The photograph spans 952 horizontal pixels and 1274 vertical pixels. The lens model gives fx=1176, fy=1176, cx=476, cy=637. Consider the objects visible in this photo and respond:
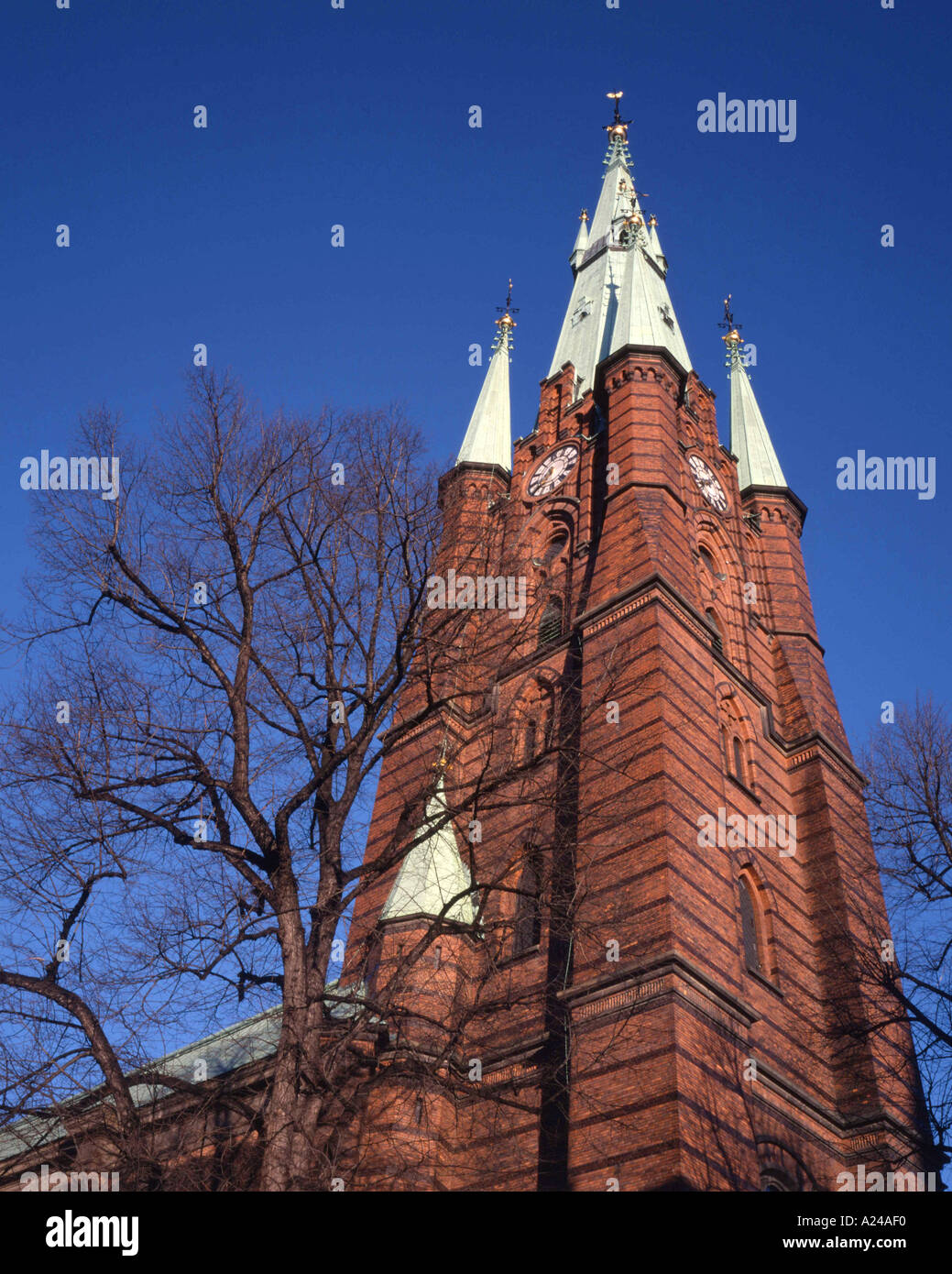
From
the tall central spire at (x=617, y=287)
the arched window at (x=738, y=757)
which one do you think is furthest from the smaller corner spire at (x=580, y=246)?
the arched window at (x=738, y=757)

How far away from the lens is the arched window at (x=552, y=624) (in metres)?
22.8

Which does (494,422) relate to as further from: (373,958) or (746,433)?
(373,958)

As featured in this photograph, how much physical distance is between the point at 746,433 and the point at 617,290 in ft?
24.0

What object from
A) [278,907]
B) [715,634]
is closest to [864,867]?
[715,634]

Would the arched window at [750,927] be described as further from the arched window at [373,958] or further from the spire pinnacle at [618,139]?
the spire pinnacle at [618,139]

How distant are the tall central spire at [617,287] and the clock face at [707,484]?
258 cm

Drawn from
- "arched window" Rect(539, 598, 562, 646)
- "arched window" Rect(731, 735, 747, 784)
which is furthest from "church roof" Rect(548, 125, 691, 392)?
"arched window" Rect(731, 735, 747, 784)

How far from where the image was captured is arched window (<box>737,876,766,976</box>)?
18.2 meters

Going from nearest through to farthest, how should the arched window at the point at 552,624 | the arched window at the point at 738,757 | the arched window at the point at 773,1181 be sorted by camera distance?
the arched window at the point at 773,1181 → the arched window at the point at 738,757 → the arched window at the point at 552,624

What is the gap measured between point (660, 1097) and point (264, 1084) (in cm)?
435

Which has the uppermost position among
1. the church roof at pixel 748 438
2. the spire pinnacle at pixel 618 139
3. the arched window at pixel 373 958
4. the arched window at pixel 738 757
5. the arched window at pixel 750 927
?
the spire pinnacle at pixel 618 139

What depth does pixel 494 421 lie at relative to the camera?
101 feet

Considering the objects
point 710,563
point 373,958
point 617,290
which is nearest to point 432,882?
point 373,958
